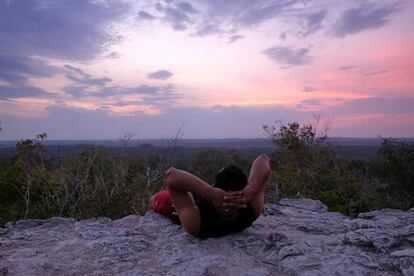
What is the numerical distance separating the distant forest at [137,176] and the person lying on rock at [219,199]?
2.44 meters

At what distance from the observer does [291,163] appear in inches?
425

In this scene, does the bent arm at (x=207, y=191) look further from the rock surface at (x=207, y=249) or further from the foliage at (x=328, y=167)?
the foliage at (x=328, y=167)

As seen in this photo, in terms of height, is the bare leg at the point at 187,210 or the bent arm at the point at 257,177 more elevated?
the bent arm at the point at 257,177

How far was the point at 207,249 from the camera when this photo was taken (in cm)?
275

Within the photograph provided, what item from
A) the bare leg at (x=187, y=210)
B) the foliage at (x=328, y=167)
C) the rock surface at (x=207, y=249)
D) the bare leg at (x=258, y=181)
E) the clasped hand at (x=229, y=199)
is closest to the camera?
the rock surface at (x=207, y=249)

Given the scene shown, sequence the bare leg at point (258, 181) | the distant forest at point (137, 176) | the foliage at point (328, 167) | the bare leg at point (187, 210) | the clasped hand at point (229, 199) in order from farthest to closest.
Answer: the foliage at point (328, 167)
the distant forest at point (137, 176)
the bare leg at point (258, 181)
the bare leg at point (187, 210)
the clasped hand at point (229, 199)

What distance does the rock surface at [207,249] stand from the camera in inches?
96.9

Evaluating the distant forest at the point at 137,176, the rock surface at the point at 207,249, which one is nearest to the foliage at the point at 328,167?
the distant forest at the point at 137,176

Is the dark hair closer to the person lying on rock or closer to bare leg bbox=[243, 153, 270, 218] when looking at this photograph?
the person lying on rock

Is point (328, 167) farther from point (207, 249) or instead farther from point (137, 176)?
point (207, 249)

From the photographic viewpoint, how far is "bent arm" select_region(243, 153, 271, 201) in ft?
9.44

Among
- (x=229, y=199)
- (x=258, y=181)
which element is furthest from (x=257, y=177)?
(x=229, y=199)

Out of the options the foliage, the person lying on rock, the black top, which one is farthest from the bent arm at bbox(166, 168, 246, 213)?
the foliage

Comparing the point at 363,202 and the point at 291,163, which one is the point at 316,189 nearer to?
the point at 291,163
